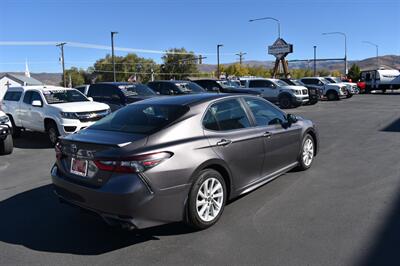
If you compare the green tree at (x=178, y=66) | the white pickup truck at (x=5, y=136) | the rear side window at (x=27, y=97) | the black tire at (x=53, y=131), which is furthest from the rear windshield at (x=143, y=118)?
the green tree at (x=178, y=66)

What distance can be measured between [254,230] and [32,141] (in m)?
9.46

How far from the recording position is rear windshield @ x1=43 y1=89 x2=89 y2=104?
438 inches

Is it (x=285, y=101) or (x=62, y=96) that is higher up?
(x=62, y=96)

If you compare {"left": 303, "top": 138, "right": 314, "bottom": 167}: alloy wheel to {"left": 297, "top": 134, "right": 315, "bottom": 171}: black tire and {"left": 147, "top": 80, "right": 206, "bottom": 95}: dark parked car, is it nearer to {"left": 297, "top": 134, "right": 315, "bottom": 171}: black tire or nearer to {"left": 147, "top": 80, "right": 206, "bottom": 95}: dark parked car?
{"left": 297, "top": 134, "right": 315, "bottom": 171}: black tire

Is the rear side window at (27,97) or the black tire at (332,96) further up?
the rear side window at (27,97)

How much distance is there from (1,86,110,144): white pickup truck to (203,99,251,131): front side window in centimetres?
614

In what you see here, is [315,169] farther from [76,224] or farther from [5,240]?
[5,240]

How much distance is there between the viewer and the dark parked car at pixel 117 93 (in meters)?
13.5

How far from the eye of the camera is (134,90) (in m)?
14.1

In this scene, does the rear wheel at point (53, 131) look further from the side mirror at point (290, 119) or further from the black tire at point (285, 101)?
the black tire at point (285, 101)

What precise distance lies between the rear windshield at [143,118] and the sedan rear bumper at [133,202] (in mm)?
704

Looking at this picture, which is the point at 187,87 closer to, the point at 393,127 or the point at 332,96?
the point at 393,127

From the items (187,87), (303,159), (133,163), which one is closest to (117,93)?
(187,87)

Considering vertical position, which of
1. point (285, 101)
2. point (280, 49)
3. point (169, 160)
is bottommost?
point (169, 160)
